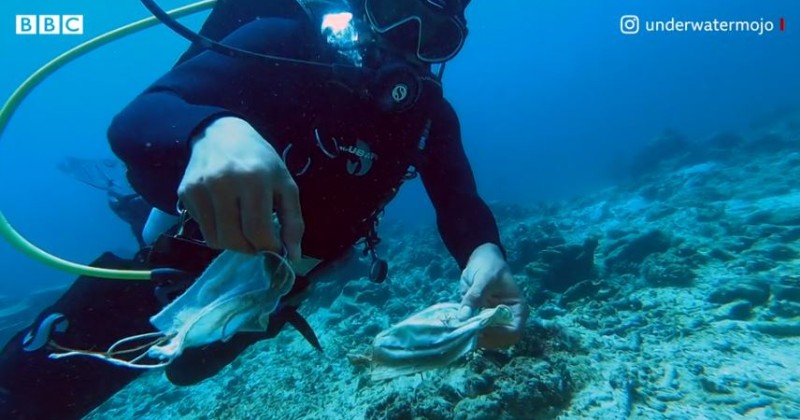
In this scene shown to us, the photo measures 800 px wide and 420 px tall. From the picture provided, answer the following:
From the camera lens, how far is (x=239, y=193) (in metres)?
1.02

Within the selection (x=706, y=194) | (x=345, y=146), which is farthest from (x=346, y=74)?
(x=706, y=194)

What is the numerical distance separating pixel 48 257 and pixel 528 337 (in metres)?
2.79

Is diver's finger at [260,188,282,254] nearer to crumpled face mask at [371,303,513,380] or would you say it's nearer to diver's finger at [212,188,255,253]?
diver's finger at [212,188,255,253]

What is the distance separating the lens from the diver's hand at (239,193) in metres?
1.01

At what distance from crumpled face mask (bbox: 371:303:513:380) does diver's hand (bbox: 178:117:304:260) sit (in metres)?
0.87

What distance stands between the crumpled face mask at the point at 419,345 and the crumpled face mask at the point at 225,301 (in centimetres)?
68

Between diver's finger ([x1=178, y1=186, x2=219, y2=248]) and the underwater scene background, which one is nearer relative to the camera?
diver's finger ([x1=178, y1=186, x2=219, y2=248])

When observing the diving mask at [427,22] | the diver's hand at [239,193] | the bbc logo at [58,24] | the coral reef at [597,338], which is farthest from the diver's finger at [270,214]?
the bbc logo at [58,24]

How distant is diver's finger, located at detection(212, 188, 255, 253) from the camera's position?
1016mm

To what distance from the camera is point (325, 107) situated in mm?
2117

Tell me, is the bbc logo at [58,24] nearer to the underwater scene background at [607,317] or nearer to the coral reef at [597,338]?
the underwater scene background at [607,317]

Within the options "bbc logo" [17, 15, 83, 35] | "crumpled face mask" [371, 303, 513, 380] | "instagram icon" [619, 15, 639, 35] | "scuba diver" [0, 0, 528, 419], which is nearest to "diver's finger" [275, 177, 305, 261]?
"scuba diver" [0, 0, 528, 419]

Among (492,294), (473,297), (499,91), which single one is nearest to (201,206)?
(473,297)

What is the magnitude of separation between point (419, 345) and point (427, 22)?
5.78ft
